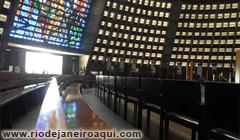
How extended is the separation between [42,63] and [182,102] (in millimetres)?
27275

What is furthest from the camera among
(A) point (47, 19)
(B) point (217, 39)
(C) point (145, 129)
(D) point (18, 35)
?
(B) point (217, 39)

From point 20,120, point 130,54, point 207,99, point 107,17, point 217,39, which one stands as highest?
point 107,17

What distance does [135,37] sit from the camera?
29.5 meters

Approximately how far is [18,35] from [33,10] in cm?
372

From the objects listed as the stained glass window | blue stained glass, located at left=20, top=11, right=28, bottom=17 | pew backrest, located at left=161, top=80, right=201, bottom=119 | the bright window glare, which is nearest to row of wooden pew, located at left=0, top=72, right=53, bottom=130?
pew backrest, located at left=161, top=80, right=201, bottom=119

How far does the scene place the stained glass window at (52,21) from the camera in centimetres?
2075

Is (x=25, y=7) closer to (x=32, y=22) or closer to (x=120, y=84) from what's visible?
(x=32, y=22)

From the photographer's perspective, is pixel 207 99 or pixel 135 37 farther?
pixel 135 37

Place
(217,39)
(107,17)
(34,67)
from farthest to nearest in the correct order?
(217,39) < (107,17) < (34,67)

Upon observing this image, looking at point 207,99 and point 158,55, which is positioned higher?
point 158,55

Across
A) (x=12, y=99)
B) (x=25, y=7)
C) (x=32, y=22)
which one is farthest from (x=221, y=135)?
(x=32, y=22)

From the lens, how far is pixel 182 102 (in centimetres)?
175

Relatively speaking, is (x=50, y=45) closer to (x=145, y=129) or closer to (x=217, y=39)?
(x=145, y=129)

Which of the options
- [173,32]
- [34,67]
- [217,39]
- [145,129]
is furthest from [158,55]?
[145,129]
